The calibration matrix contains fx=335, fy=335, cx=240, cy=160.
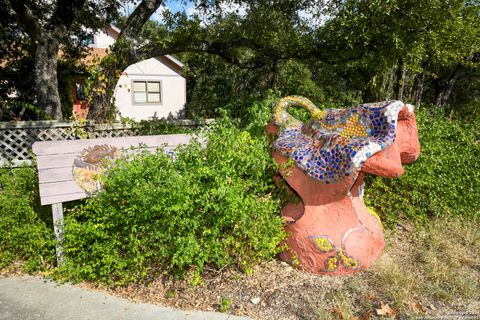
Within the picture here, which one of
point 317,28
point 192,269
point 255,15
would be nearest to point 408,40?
point 317,28

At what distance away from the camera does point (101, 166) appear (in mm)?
3676

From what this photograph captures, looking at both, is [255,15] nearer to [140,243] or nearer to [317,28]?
[317,28]

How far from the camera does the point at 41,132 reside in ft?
21.7

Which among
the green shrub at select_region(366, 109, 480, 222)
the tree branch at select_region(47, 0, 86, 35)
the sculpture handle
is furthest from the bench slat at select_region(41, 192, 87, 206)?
the tree branch at select_region(47, 0, 86, 35)

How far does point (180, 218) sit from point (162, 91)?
1685 cm

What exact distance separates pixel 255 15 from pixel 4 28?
25.9 ft

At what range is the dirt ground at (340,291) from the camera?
296cm

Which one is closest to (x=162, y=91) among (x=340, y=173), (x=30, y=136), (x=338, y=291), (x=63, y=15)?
(x=63, y=15)

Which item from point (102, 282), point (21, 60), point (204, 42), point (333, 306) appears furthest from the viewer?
point (21, 60)

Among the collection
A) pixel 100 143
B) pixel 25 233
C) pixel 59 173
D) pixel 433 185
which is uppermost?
pixel 100 143

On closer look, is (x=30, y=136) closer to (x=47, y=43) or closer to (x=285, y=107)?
(x=47, y=43)

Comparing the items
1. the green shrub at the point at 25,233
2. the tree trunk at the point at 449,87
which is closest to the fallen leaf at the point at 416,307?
the green shrub at the point at 25,233

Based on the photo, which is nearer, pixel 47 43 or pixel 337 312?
pixel 337 312

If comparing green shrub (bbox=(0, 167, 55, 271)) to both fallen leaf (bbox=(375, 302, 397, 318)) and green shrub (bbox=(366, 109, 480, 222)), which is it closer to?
fallen leaf (bbox=(375, 302, 397, 318))
